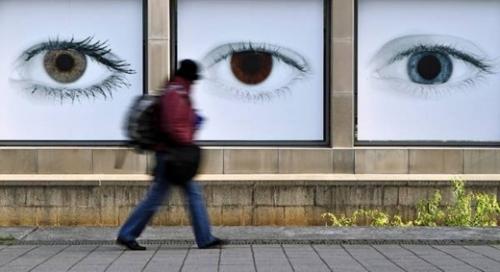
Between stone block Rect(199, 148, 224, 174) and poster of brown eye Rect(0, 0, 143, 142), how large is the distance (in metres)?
1.33

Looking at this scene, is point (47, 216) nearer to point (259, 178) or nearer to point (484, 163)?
point (259, 178)

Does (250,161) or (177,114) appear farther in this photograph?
(250,161)

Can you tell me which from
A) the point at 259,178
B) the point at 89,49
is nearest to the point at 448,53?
the point at 259,178

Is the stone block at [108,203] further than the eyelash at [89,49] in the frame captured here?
No

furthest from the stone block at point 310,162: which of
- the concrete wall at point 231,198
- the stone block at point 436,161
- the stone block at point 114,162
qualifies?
the stone block at point 114,162

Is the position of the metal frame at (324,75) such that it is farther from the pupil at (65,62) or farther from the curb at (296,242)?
the curb at (296,242)

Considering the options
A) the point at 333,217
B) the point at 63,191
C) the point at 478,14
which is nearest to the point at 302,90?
the point at 333,217

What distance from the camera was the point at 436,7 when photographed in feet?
37.9

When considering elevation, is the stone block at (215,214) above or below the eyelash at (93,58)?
below

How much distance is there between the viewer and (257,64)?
451 inches

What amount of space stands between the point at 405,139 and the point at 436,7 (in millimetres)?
2020

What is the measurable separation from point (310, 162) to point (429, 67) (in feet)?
7.65

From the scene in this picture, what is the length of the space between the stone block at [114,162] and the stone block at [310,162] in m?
2.00

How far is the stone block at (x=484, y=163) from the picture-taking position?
11.2 m
